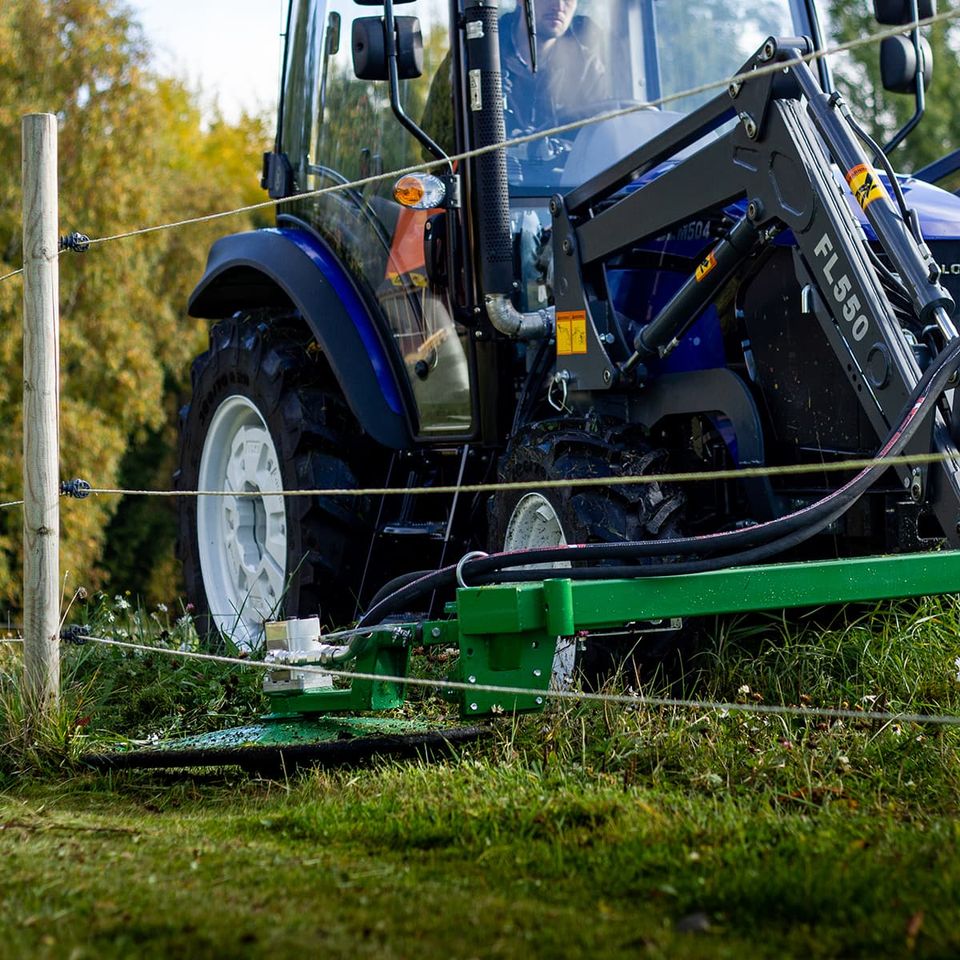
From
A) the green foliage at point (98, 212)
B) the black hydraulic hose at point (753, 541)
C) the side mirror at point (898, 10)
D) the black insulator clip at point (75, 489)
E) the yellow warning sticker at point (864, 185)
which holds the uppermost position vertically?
the green foliage at point (98, 212)

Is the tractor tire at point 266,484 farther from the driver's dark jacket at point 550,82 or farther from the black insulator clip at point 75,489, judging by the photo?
the driver's dark jacket at point 550,82

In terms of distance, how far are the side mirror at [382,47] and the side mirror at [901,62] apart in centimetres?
165

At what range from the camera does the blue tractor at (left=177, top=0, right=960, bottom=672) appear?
412 centimetres

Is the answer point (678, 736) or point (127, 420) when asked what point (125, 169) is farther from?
point (678, 736)

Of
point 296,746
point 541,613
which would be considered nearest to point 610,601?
point 541,613

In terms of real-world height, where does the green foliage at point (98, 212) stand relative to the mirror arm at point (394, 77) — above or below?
above

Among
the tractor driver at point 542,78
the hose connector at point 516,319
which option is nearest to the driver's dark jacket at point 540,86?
the tractor driver at point 542,78

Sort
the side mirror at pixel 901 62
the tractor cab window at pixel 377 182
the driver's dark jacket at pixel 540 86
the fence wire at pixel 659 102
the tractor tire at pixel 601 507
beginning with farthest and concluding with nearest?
the tractor cab window at pixel 377 182
the side mirror at pixel 901 62
the driver's dark jacket at pixel 540 86
the tractor tire at pixel 601 507
the fence wire at pixel 659 102

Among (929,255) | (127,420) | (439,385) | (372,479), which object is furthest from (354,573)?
(127,420)

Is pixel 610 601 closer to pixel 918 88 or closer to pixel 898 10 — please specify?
pixel 918 88

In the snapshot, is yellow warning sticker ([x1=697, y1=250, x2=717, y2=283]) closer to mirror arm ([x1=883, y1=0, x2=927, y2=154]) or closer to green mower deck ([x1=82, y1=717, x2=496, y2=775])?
Answer: mirror arm ([x1=883, y1=0, x2=927, y2=154])

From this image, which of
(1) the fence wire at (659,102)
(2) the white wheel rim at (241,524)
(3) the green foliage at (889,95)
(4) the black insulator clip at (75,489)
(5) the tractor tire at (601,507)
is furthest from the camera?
(3) the green foliage at (889,95)

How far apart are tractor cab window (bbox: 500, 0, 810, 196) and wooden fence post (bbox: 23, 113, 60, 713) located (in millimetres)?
1544

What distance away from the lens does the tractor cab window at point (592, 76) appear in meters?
5.34
